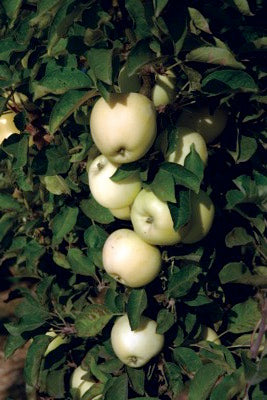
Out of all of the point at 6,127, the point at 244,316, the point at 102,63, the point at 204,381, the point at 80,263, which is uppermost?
the point at 102,63

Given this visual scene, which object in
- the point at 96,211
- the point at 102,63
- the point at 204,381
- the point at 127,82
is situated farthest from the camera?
the point at 96,211

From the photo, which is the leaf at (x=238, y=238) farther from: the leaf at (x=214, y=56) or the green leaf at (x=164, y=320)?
the leaf at (x=214, y=56)

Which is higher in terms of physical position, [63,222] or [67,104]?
[67,104]

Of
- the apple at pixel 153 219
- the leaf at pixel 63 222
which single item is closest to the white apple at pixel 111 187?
the apple at pixel 153 219

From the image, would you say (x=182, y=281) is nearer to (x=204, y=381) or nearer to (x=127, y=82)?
(x=204, y=381)

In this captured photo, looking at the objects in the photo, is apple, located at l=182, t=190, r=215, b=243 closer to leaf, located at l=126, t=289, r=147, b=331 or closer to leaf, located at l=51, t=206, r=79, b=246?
leaf, located at l=126, t=289, r=147, b=331

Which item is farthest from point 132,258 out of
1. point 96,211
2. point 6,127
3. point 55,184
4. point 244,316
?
point 6,127

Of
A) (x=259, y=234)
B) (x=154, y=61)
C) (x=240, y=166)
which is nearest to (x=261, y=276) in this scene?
(x=259, y=234)
